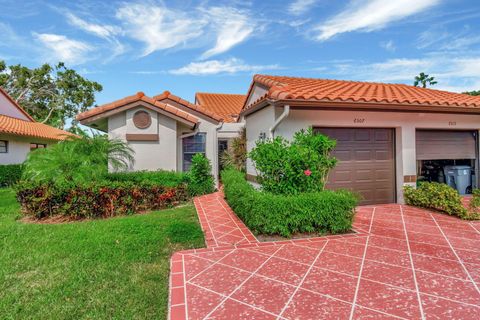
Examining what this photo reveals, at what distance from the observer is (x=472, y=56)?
13.4 meters

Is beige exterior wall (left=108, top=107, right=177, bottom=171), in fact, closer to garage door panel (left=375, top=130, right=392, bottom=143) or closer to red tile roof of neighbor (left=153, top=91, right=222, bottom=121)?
red tile roof of neighbor (left=153, top=91, right=222, bottom=121)

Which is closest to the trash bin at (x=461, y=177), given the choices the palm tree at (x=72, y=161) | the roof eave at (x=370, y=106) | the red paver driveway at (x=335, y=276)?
the roof eave at (x=370, y=106)

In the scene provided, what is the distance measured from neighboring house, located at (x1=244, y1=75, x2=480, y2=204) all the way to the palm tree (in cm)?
626

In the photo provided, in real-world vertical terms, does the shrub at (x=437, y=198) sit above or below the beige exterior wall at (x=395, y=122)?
below

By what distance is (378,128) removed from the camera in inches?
352

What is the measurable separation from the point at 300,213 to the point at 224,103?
54.7 ft

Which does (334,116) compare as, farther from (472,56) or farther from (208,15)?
(472,56)

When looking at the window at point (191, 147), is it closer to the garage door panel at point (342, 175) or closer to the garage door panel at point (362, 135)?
the garage door panel at point (342, 175)

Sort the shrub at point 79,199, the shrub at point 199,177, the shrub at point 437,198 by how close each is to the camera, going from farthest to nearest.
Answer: the shrub at point 199,177
the shrub at point 79,199
the shrub at point 437,198

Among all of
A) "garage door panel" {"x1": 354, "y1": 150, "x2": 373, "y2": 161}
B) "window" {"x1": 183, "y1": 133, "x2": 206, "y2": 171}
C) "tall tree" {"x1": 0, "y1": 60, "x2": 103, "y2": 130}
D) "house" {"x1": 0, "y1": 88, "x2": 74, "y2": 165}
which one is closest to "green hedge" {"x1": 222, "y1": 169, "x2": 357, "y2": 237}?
"garage door panel" {"x1": 354, "y1": 150, "x2": 373, "y2": 161}

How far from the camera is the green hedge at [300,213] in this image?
5719 mm

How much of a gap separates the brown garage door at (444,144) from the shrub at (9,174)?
2128cm

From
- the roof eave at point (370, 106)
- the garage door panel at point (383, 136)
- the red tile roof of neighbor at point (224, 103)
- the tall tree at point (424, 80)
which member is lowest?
the garage door panel at point (383, 136)

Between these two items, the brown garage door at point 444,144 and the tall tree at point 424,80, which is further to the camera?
the tall tree at point 424,80
